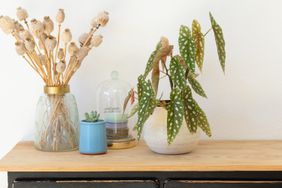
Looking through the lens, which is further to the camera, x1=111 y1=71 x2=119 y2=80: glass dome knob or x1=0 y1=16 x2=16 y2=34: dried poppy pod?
x1=111 y1=71 x2=119 y2=80: glass dome knob

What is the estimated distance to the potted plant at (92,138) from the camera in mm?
1617

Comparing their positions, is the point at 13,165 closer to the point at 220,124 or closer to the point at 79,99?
the point at 79,99

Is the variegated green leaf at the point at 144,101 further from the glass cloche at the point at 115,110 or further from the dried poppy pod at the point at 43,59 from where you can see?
the dried poppy pod at the point at 43,59

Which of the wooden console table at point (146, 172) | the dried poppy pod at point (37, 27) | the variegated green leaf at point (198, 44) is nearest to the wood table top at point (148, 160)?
the wooden console table at point (146, 172)

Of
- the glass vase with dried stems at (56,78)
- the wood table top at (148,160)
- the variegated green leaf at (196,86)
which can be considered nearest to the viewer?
the wood table top at (148,160)

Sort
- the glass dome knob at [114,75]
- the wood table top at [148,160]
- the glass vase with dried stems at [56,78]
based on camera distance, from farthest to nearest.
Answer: the glass dome knob at [114,75] → the glass vase with dried stems at [56,78] → the wood table top at [148,160]

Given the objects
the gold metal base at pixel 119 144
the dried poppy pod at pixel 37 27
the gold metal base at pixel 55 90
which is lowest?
the gold metal base at pixel 119 144

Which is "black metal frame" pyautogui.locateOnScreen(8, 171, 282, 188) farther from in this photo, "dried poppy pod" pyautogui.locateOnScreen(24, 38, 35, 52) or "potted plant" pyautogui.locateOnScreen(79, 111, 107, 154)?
"dried poppy pod" pyautogui.locateOnScreen(24, 38, 35, 52)

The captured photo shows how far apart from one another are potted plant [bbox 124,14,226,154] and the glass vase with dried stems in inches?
9.4

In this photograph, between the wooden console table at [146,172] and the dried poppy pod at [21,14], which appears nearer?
the wooden console table at [146,172]

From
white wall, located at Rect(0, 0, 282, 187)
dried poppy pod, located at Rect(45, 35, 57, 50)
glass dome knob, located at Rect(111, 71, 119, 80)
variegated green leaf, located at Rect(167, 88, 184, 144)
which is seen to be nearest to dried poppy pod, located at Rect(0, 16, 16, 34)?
dried poppy pod, located at Rect(45, 35, 57, 50)

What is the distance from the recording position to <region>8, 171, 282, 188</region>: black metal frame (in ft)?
4.87

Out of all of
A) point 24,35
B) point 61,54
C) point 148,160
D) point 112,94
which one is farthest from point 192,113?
point 24,35

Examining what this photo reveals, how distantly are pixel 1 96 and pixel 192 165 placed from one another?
86cm
